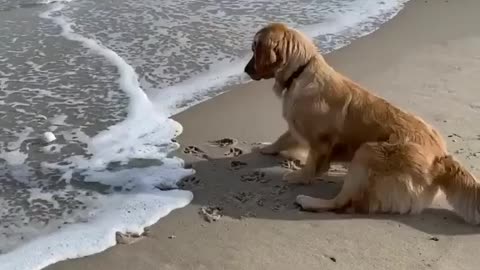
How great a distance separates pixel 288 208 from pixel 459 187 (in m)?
1.02

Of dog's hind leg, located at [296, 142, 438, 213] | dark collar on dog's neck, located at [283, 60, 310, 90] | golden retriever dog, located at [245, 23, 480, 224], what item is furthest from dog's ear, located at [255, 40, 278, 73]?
dog's hind leg, located at [296, 142, 438, 213]

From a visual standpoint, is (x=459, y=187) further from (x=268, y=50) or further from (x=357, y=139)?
(x=268, y=50)

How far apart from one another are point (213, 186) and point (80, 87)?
2.37m

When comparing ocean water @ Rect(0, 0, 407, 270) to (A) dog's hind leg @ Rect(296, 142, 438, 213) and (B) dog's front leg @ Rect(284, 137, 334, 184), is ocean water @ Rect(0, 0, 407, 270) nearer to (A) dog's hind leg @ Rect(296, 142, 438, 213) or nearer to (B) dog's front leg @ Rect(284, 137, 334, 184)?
(B) dog's front leg @ Rect(284, 137, 334, 184)

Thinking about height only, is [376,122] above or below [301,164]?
above

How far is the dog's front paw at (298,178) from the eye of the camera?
4676 millimetres

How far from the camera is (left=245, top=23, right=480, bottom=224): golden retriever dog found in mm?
4145

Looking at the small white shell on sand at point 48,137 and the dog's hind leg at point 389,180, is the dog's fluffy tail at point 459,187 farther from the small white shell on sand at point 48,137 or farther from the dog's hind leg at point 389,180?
the small white shell on sand at point 48,137

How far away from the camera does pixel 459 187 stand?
13.3 ft

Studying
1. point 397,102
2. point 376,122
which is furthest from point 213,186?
point 397,102

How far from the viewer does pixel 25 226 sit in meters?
4.22

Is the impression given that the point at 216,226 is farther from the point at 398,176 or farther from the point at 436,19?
the point at 436,19

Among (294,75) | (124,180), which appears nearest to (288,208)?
(294,75)

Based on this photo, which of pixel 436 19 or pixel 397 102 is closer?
pixel 397 102
